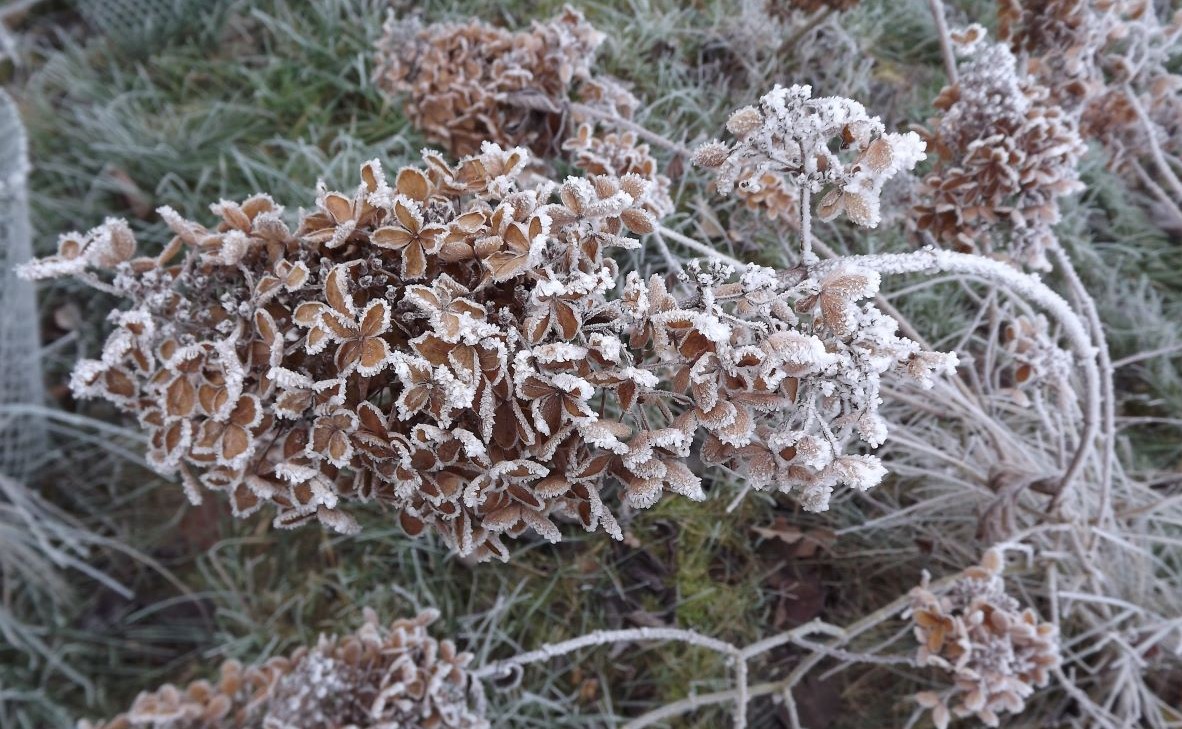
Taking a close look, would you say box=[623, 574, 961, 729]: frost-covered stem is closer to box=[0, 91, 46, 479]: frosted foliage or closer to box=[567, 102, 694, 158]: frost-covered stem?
box=[567, 102, 694, 158]: frost-covered stem

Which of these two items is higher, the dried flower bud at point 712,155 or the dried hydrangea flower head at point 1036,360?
the dried flower bud at point 712,155

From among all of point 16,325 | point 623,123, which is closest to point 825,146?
point 623,123

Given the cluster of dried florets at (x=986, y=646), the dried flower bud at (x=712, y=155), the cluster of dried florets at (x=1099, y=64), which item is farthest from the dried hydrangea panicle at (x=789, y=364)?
the cluster of dried florets at (x=1099, y=64)

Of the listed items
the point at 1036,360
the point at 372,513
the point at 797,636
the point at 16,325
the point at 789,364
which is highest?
the point at 789,364

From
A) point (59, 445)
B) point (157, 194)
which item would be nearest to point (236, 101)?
point (157, 194)

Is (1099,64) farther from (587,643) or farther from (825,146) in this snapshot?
(587,643)

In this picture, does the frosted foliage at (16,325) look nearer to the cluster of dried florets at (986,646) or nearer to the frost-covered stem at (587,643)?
the frost-covered stem at (587,643)

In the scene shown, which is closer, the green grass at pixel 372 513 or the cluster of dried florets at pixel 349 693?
the cluster of dried florets at pixel 349 693

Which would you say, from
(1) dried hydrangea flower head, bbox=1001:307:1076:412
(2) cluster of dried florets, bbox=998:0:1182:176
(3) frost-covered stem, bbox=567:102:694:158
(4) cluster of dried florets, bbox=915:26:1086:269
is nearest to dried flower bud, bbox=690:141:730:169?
(3) frost-covered stem, bbox=567:102:694:158
